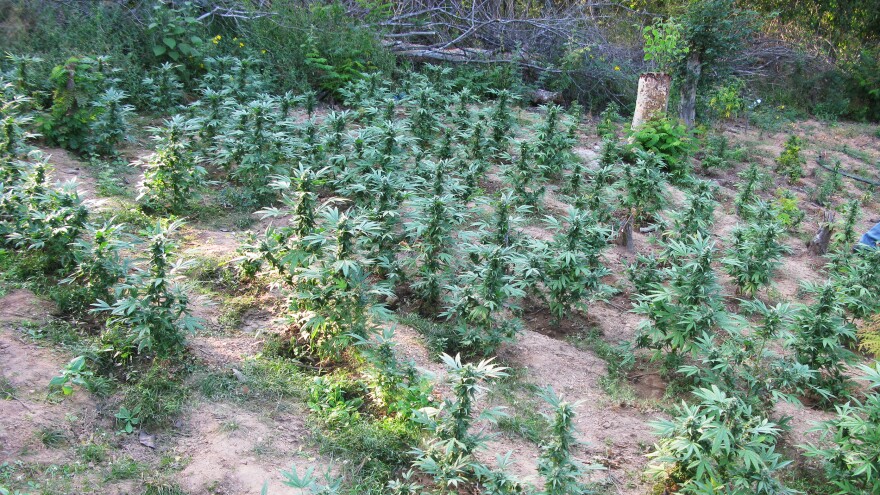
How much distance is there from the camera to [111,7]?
9.72 metres

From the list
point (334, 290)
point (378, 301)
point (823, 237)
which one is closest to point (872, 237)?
point (823, 237)

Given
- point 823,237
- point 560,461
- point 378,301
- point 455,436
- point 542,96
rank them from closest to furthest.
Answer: point 560,461 < point 455,436 < point 378,301 < point 823,237 < point 542,96

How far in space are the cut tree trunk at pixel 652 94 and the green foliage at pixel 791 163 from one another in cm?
224

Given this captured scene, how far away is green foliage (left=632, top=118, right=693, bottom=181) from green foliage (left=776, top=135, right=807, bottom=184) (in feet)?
6.74

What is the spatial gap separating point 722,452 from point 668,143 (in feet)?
19.7

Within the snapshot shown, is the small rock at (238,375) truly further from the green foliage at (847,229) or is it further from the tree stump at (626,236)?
the green foliage at (847,229)

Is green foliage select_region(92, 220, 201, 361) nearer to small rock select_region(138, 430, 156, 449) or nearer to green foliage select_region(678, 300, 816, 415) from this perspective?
small rock select_region(138, 430, 156, 449)

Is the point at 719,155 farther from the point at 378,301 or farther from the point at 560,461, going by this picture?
the point at 560,461

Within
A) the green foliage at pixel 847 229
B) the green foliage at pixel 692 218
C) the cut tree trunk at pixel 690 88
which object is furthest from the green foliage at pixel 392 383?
the cut tree trunk at pixel 690 88

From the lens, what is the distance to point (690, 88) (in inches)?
427

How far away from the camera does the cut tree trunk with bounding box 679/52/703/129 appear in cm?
1077

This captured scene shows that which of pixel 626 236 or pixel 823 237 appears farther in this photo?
pixel 823 237

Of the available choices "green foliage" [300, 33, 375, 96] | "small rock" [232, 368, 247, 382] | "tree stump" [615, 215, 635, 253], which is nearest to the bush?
"green foliage" [300, 33, 375, 96]

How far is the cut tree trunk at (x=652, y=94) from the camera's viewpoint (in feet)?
30.9
